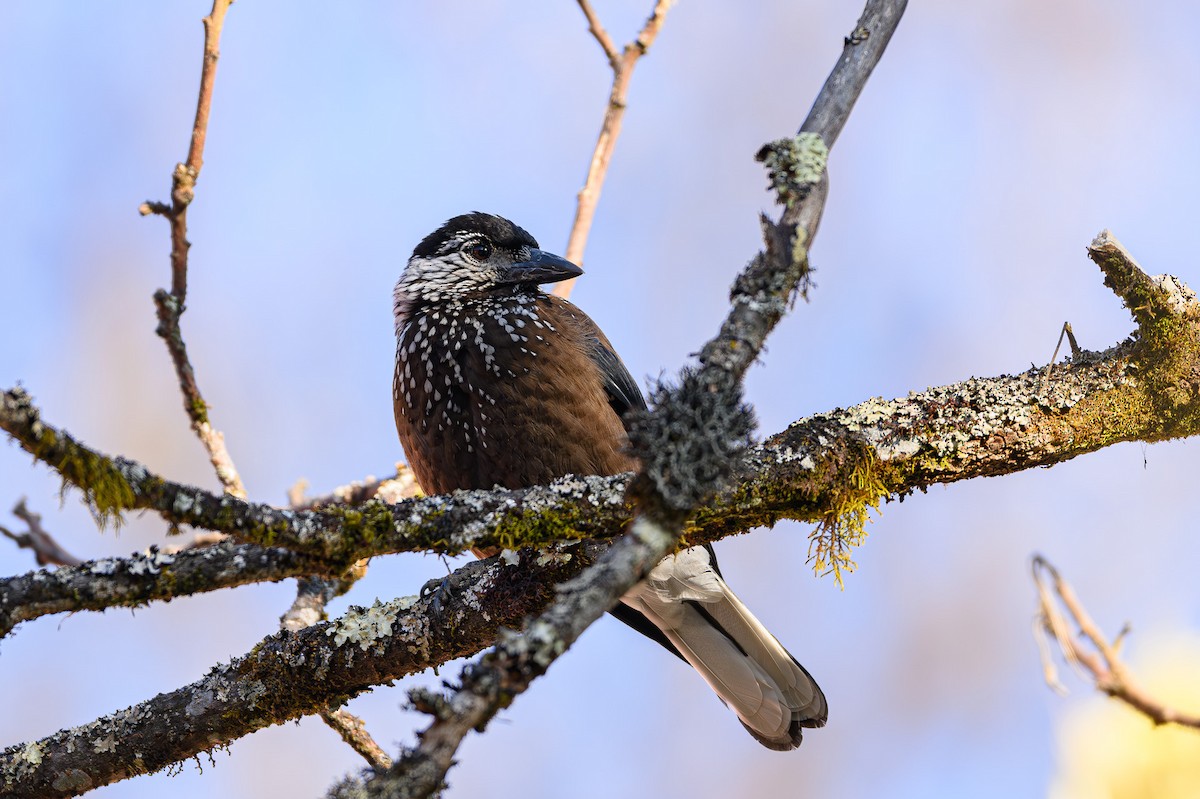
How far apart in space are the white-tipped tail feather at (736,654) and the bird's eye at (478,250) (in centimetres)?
154

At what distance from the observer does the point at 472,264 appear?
4727mm

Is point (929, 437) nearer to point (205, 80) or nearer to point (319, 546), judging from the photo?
point (319, 546)

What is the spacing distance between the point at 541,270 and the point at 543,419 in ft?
2.93

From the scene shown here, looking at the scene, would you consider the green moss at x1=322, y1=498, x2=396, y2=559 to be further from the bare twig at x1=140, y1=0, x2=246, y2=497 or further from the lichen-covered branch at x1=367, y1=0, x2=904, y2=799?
the bare twig at x1=140, y1=0, x2=246, y2=497

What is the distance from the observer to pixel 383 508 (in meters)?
2.24

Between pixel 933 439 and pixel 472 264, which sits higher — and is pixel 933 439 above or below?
below

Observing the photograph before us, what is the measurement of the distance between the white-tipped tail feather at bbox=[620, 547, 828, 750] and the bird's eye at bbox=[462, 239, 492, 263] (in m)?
1.54

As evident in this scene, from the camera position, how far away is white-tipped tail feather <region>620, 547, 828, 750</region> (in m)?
4.20

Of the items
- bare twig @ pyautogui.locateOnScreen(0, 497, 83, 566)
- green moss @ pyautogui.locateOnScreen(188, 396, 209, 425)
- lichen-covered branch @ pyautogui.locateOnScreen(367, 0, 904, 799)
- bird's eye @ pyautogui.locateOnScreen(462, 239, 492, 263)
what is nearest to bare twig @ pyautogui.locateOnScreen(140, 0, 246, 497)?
green moss @ pyautogui.locateOnScreen(188, 396, 209, 425)

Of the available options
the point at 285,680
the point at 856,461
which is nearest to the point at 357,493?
the point at 285,680

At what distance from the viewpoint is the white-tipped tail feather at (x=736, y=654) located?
420cm

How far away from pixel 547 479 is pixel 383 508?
1674 millimetres

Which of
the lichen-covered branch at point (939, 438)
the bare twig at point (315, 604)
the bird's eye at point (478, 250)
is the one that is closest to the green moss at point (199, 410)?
the bare twig at point (315, 604)

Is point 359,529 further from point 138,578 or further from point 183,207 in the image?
point 183,207
